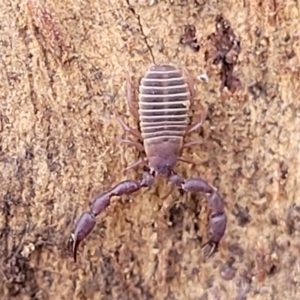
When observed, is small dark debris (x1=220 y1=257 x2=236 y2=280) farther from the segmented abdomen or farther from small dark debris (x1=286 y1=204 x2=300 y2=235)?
the segmented abdomen

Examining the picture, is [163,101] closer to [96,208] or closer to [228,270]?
[96,208]

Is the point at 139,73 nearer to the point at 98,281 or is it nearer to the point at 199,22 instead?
the point at 199,22

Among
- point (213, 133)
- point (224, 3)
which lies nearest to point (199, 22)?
Answer: point (224, 3)

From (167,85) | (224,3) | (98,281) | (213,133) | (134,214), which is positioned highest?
(224,3)

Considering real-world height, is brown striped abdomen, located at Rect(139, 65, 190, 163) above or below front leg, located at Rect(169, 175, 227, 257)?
above

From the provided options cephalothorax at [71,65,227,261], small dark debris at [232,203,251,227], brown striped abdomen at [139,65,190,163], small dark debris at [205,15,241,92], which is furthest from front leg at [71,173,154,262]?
small dark debris at [205,15,241,92]

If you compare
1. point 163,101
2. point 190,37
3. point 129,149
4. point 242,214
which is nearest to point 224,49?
point 190,37

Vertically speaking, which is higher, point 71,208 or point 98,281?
point 71,208
